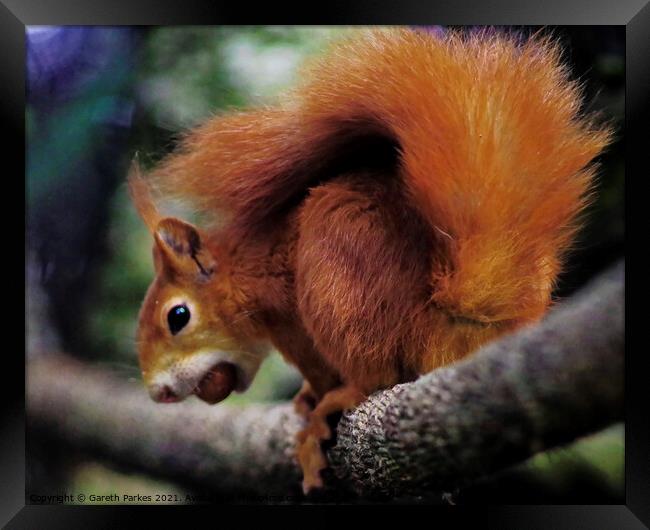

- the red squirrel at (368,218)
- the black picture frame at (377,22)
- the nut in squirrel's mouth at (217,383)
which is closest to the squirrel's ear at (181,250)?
the red squirrel at (368,218)

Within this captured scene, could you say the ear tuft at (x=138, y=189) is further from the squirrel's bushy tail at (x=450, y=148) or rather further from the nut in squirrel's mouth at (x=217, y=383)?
the nut in squirrel's mouth at (x=217, y=383)

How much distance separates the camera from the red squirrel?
1.17m

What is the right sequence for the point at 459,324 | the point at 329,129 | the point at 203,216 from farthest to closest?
the point at 203,216, the point at 329,129, the point at 459,324

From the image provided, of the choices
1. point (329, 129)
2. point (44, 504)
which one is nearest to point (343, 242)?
point (329, 129)

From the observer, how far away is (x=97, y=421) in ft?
4.84

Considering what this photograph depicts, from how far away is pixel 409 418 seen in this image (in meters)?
1.05

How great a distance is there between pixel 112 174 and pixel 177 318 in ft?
1.18

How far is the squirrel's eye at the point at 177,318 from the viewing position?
1.41 metres

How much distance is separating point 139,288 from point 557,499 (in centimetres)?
105

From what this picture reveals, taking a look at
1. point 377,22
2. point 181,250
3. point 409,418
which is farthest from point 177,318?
point 377,22

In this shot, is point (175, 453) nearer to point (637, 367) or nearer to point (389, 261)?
point (389, 261)

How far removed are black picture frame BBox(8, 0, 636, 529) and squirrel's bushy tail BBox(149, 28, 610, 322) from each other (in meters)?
0.07

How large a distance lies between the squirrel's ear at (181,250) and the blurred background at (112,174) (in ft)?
0.18

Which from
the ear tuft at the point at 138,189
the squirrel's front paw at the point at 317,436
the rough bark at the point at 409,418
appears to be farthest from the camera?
the ear tuft at the point at 138,189
